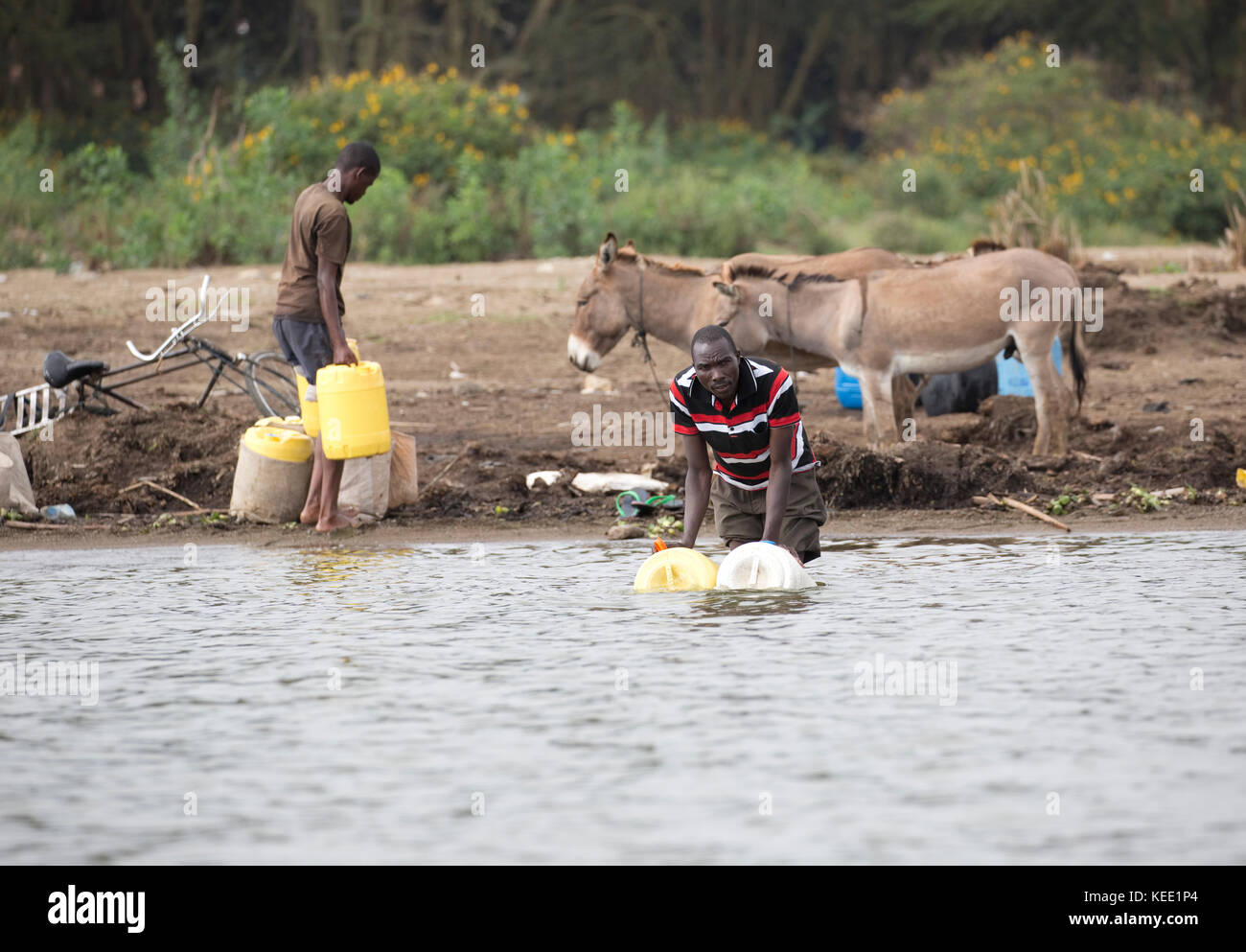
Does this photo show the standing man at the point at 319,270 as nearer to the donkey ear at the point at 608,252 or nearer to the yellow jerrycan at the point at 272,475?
the yellow jerrycan at the point at 272,475

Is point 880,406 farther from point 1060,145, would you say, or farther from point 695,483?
point 1060,145

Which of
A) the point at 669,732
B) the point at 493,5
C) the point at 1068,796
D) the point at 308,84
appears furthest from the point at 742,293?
the point at 493,5

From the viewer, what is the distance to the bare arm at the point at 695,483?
25.9ft

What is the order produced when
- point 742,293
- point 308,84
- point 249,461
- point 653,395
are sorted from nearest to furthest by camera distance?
1. point 249,461
2. point 742,293
3. point 653,395
4. point 308,84

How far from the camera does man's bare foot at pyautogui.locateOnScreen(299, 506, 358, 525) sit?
10453 millimetres

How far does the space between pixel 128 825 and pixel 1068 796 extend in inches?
106

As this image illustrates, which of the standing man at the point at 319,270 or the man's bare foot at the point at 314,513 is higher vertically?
the standing man at the point at 319,270

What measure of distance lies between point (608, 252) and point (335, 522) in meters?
2.89

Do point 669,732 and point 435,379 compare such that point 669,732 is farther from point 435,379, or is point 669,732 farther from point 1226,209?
point 1226,209

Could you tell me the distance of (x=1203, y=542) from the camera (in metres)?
9.87

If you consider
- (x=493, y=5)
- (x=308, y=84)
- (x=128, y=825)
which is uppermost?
(x=493, y=5)

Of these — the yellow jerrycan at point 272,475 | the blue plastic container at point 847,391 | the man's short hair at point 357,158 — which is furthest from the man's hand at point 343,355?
the blue plastic container at point 847,391

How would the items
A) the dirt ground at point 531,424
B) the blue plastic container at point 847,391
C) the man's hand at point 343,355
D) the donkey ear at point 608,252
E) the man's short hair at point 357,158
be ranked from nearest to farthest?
the man's short hair at point 357,158 < the man's hand at point 343,355 < the dirt ground at point 531,424 < the donkey ear at point 608,252 < the blue plastic container at point 847,391

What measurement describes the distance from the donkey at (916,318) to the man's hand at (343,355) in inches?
112
